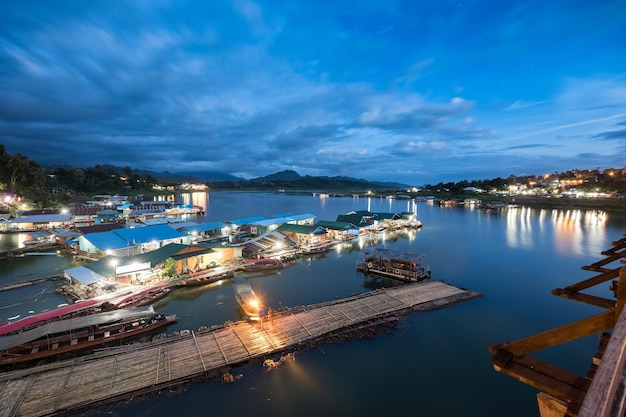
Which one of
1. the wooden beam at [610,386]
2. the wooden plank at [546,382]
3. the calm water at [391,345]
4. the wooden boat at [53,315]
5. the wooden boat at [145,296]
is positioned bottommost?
the calm water at [391,345]

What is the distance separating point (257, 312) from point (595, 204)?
99.4m

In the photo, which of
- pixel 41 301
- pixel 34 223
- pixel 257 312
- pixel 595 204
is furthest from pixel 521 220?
pixel 34 223

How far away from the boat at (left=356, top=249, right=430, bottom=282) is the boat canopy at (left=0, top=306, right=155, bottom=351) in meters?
16.5

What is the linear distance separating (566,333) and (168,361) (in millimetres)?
13355

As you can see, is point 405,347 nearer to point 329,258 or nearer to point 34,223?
point 329,258

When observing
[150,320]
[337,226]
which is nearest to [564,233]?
[337,226]

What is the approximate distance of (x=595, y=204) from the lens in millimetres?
76812

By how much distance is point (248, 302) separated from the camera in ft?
52.5

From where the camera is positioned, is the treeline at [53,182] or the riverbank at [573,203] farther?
the riverbank at [573,203]

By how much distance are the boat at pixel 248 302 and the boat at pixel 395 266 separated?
11.1 meters

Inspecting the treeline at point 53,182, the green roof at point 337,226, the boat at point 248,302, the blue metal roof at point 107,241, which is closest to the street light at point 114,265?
the blue metal roof at point 107,241

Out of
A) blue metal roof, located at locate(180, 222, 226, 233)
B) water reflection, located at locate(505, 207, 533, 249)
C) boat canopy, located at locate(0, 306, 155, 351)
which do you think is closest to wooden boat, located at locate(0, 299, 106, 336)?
boat canopy, located at locate(0, 306, 155, 351)

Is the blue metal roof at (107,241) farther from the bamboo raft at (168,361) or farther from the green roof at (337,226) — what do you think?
the green roof at (337,226)

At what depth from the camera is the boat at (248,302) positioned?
15270 millimetres
